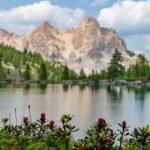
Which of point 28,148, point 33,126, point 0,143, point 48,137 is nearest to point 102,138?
point 28,148

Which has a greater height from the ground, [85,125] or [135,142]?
[135,142]

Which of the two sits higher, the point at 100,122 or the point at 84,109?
the point at 100,122

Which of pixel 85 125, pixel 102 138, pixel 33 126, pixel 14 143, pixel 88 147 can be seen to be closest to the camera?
pixel 102 138

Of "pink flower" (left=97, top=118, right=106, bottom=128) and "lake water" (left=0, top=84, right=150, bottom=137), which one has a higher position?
"pink flower" (left=97, top=118, right=106, bottom=128)

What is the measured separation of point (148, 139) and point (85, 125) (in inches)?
1616

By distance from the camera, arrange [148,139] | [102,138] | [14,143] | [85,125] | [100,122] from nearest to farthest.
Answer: [102,138] < [14,143] < [100,122] < [148,139] < [85,125]

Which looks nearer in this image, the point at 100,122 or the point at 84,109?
the point at 100,122

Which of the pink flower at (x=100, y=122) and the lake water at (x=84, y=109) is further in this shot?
the lake water at (x=84, y=109)

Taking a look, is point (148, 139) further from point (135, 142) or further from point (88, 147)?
point (88, 147)

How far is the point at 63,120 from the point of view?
14.2 meters

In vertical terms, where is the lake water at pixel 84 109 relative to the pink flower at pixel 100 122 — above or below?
below

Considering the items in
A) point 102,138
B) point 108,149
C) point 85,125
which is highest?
point 102,138

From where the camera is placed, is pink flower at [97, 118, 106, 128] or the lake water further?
the lake water

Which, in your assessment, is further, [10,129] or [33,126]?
[10,129]
